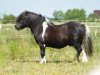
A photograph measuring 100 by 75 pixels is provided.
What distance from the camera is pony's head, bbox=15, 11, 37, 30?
15.1m

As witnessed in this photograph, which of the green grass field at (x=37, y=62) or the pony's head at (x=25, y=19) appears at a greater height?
the pony's head at (x=25, y=19)

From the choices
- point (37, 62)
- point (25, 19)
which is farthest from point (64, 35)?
point (25, 19)

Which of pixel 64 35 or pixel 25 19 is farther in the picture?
pixel 25 19

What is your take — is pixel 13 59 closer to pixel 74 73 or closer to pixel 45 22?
pixel 45 22

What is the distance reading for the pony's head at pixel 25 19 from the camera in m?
15.1

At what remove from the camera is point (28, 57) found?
54.4 ft

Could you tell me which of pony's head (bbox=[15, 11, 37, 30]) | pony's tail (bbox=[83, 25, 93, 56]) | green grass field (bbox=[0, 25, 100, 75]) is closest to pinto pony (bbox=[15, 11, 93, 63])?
pony's tail (bbox=[83, 25, 93, 56])

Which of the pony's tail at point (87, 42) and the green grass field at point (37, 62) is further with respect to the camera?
the pony's tail at point (87, 42)

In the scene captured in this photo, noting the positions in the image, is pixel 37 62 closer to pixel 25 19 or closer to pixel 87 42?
pixel 25 19

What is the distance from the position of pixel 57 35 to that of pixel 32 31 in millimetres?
983

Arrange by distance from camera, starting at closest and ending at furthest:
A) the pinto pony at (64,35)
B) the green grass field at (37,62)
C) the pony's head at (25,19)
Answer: the green grass field at (37,62), the pinto pony at (64,35), the pony's head at (25,19)

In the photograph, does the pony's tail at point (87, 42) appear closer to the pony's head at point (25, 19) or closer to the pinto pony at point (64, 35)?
the pinto pony at point (64, 35)

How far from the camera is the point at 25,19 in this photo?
1523 centimetres

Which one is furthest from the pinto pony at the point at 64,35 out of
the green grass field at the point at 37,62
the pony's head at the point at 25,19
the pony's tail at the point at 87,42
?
the green grass field at the point at 37,62
